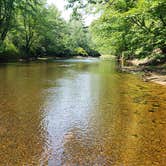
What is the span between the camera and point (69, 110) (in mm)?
9188

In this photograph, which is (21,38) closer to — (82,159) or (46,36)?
(46,36)

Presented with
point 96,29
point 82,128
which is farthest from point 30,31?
point 82,128

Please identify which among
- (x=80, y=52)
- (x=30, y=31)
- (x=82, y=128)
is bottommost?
(x=82, y=128)

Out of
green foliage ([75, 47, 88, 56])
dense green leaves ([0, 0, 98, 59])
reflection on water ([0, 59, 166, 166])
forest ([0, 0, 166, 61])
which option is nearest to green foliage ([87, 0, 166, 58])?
forest ([0, 0, 166, 61])

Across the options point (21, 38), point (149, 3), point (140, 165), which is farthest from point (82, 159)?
point (21, 38)

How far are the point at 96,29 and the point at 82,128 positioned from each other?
18.5m

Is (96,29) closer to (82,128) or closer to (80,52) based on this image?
(82,128)

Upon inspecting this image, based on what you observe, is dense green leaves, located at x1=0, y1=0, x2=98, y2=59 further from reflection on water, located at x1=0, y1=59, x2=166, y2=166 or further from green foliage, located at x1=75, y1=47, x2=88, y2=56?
reflection on water, located at x1=0, y1=59, x2=166, y2=166

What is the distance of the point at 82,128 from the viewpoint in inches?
283

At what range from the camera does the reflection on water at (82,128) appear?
5.29 metres

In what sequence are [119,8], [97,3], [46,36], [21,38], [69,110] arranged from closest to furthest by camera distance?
[69,110] < [119,8] < [97,3] < [21,38] < [46,36]

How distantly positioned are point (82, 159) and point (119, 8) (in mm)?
15724

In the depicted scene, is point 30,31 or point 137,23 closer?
point 137,23

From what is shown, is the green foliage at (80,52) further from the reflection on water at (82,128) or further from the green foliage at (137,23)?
the reflection on water at (82,128)
